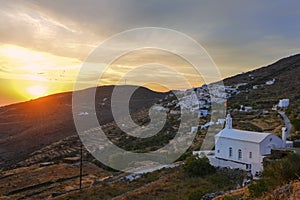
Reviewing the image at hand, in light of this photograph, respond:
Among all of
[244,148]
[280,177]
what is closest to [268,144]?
[244,148]

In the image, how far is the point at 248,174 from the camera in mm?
16406

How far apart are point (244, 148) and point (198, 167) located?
310 cm

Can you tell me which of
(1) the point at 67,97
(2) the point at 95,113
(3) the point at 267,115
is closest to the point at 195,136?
(3) the point at 267,115

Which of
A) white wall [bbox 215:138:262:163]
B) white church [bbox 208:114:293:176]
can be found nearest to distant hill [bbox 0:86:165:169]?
white wall [bbox 215:138:262:163]

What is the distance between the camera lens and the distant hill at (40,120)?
184 ft

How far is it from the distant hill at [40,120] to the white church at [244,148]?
3342cm

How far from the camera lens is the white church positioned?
55.9 feet

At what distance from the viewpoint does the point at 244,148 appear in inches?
703

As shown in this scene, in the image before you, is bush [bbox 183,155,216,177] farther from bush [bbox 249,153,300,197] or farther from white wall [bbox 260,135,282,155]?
bush [bbox 249,153,300,197]

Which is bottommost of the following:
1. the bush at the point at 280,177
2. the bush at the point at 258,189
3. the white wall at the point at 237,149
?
the white wall at the point at 237,149

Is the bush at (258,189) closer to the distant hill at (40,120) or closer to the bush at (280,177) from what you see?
the bush at (280,177)

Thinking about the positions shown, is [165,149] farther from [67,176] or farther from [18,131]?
[18,131]

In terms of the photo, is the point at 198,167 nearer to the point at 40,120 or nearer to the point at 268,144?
the point at 268,144

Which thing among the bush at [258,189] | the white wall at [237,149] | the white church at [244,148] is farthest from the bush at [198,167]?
Result: the bush at [258,189]
